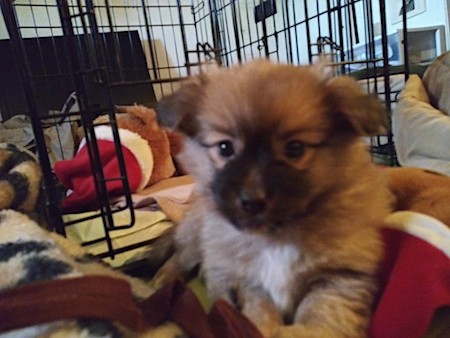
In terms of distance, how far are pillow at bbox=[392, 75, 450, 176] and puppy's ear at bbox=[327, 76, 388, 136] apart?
698 millimetres

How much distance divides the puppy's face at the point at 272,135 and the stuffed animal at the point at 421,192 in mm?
176

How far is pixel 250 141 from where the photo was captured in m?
0.74

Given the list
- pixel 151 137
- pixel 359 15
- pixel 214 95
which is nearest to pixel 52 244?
pixel 214 95

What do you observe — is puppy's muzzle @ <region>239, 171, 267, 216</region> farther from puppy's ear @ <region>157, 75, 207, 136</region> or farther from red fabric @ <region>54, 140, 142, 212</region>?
red fabric @ <region>54, 140, 142, 212</region>

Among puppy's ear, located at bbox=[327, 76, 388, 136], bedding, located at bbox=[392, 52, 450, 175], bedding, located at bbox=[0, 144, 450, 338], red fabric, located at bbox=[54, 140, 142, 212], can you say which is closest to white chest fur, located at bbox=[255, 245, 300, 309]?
bedding, located at bbox=[0, 144, 450, 338]

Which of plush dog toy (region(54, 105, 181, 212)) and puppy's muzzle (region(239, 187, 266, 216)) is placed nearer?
puppy's muzzle (region(239, 187, 266, 216))

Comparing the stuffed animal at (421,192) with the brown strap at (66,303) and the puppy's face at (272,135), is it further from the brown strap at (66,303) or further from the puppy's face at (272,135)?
the brown strap at (66,303)

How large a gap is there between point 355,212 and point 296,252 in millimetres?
123

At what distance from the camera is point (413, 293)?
Result: 0.72 metres

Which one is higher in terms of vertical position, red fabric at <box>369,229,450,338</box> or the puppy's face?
the puppy's face

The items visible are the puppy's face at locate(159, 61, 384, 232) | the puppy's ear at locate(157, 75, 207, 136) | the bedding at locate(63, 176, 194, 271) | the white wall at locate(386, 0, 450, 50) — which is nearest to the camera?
the puppy's face at locate(159, 61, 384, 232)

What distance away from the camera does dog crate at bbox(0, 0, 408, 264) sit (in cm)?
109

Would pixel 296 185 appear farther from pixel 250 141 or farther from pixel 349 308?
pixel 349 308

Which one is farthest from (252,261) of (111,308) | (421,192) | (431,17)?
(431,17)
